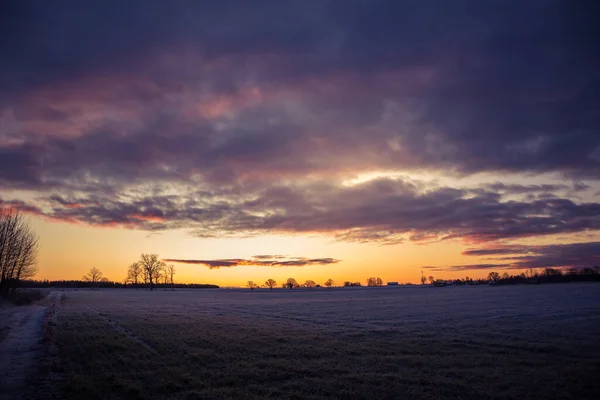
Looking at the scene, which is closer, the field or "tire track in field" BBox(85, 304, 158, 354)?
the field

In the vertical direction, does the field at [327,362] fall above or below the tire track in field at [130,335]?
below

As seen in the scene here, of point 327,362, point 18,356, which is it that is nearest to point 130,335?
point 18,356

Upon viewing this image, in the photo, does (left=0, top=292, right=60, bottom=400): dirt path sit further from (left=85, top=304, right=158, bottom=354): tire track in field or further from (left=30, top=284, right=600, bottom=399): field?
(left=85, top=304, right=158, bottom=354): tire track in field

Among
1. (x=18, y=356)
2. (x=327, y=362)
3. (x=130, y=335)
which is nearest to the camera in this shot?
(x=327, y=362)

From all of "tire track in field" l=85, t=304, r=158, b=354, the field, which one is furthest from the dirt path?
"tire track in field" l=85, t=304, r=158, b=354

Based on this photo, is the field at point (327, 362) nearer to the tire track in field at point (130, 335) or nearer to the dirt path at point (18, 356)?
the tire track in field at point (130, 335)

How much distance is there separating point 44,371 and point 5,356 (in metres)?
6.06

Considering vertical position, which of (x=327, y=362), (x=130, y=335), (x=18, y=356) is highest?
(x=130, y=335)

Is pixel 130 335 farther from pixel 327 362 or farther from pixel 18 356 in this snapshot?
pixel 327 362

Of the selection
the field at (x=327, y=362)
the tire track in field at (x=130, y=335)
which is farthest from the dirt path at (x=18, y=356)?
the tire track in field at (x=130, y=335)

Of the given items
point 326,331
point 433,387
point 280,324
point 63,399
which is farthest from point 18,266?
point 433,387

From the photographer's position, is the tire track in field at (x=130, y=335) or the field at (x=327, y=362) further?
the tire track in field at (x=130, y=335)

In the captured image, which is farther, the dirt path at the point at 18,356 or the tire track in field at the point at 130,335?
the tire track in field at the point at 130,335

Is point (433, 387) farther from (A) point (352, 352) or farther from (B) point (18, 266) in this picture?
(B) point (18, 266)
